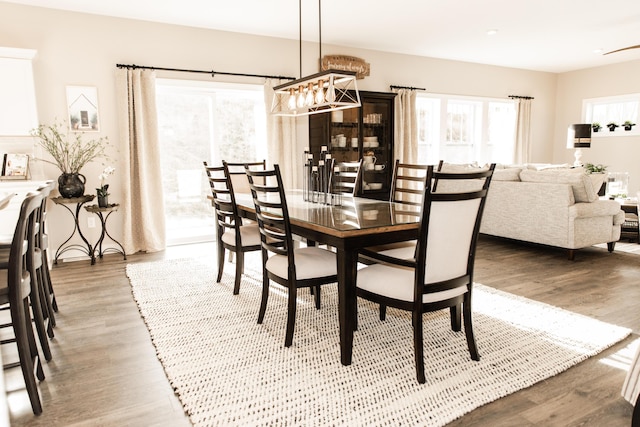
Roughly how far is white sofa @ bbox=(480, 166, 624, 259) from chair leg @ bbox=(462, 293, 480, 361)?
107 inches

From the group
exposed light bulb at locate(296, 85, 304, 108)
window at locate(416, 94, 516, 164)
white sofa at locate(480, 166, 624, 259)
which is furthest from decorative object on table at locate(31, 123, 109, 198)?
window at locate(416, 94, 516, 164)

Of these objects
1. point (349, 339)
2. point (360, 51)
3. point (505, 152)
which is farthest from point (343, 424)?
point (505, 152)

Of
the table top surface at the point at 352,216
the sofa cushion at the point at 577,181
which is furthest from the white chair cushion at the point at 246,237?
the sofa cushion at the point at 577,181

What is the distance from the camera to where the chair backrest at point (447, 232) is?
76.4 inches

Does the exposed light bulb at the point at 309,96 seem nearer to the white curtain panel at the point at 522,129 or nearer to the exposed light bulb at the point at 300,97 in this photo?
the exposed light bulb at the point at 300,97

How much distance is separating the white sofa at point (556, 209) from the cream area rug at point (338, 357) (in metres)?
1.54

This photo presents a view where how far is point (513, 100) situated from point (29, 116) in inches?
302

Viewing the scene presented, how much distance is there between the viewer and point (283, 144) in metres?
5.75

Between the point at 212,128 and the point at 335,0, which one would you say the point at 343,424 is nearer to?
the point at 335,0

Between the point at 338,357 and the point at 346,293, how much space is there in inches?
16.7

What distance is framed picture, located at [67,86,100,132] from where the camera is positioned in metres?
4.61

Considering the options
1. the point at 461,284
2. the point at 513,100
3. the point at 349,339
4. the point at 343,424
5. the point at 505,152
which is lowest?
the point at 343,424

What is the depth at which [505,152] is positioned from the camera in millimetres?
Result: 8234

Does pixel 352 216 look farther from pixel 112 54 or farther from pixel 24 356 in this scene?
pixel 112 54
